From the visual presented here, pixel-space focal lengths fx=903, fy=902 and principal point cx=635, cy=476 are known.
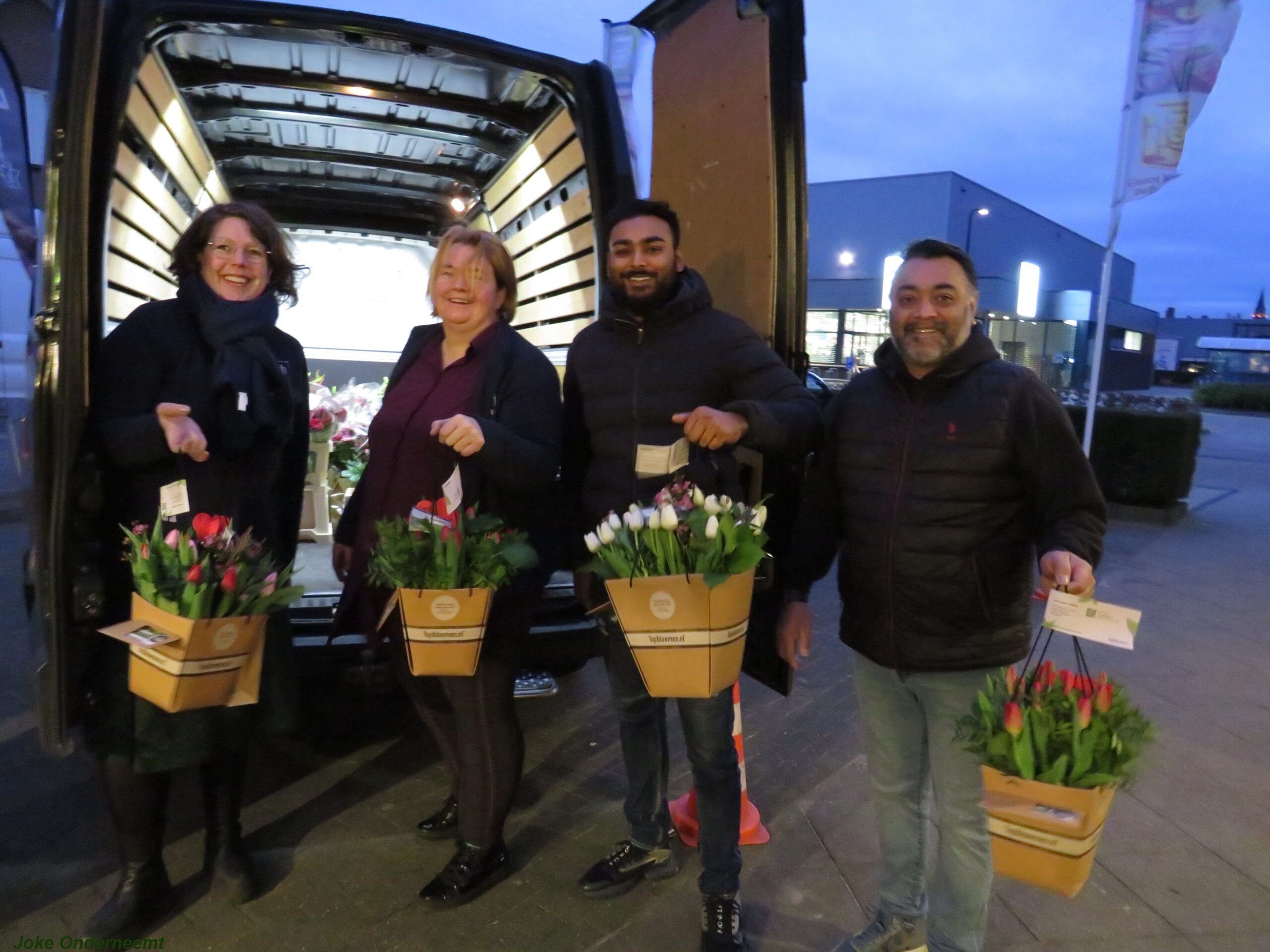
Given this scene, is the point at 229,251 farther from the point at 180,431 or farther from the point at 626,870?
the point at 626,870

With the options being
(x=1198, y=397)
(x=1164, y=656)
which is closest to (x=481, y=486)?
(x=1164, y=656)

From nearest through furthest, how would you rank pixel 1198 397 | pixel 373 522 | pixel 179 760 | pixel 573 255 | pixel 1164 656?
1. pixel 179 760
2. pixel 373 522
3. pixel 573 255
4. pixel 1164 656
5. pixel 1198 397

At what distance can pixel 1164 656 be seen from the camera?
4.89 metres

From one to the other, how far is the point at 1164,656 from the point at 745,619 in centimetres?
395

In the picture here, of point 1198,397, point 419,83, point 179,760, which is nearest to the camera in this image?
point 179,760

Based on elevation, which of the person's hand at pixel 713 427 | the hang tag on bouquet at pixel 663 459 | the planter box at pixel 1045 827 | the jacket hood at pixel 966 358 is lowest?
the planter box at pixel 1045 827

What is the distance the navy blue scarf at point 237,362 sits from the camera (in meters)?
2.25

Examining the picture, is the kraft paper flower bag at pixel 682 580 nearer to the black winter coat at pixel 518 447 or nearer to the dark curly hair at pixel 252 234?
the black winter coat at pixel 518 447

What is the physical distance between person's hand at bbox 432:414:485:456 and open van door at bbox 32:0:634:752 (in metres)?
0.84

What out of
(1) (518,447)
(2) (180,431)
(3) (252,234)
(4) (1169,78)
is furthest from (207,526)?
(4) (1169,78)

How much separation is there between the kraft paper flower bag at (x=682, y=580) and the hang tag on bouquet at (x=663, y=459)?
16 cm

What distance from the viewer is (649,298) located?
2.25 meters

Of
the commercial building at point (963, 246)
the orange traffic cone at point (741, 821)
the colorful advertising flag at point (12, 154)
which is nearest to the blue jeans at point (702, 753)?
the orange traffic cone at point (741, 821)

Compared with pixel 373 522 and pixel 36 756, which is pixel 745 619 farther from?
pixel 36 756
